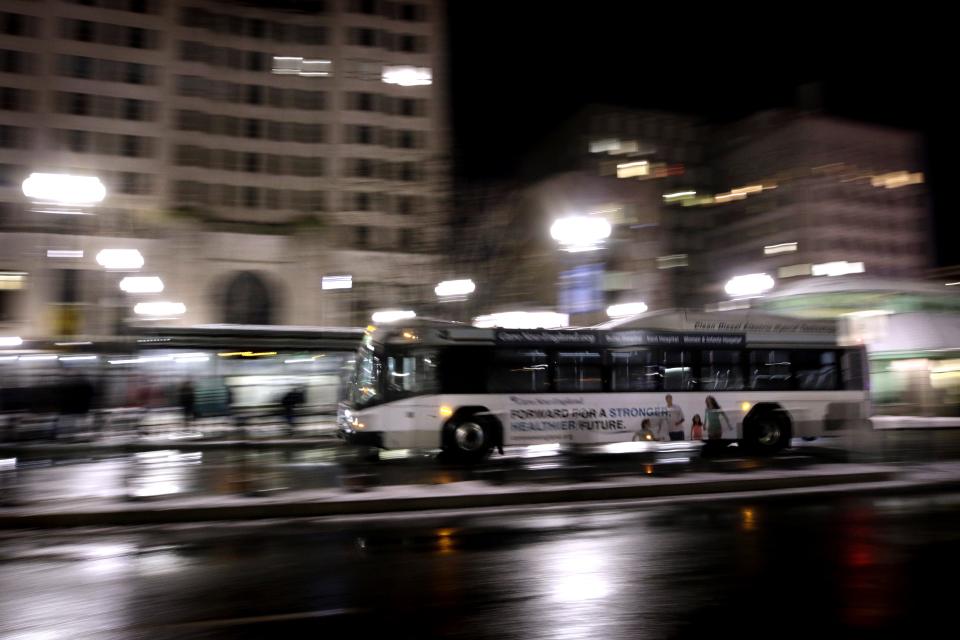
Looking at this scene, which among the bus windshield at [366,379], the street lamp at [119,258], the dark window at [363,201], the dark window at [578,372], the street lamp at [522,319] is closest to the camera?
the bus windshield at [366,379]

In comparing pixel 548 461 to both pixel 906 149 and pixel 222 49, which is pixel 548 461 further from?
pixel 906 149

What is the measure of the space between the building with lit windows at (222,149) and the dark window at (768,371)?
23.0m

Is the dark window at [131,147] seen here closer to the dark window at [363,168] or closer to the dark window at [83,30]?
the dark window at [83,30]

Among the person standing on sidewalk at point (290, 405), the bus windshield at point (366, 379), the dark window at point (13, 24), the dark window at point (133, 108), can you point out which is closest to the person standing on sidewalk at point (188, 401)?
the person standing on sidewalk at point (290, 405)

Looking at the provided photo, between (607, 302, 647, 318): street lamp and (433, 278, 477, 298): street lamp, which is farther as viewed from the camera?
(607, 302, 647, 318): street lamp

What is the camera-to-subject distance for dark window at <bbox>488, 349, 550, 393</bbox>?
16500 mm

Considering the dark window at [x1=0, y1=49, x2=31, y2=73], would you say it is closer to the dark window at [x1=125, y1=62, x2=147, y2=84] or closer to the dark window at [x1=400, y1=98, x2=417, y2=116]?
the dark window at [x1=125, y1=62, x2=147, y2=84]

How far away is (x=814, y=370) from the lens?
18656 mm

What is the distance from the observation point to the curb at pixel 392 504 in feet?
32.9

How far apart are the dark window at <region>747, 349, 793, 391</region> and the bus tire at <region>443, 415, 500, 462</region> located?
6.94 metres

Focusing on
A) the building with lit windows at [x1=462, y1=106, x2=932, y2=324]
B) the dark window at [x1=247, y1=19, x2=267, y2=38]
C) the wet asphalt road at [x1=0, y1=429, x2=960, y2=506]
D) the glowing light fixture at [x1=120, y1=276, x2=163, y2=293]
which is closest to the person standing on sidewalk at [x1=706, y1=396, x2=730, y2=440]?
the wet asphalt road at [x1=0, y1=429, x2=960, y2=506]

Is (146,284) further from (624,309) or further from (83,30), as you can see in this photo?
(624,309)

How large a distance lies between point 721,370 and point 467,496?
936cm

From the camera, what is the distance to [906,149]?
85.4m
